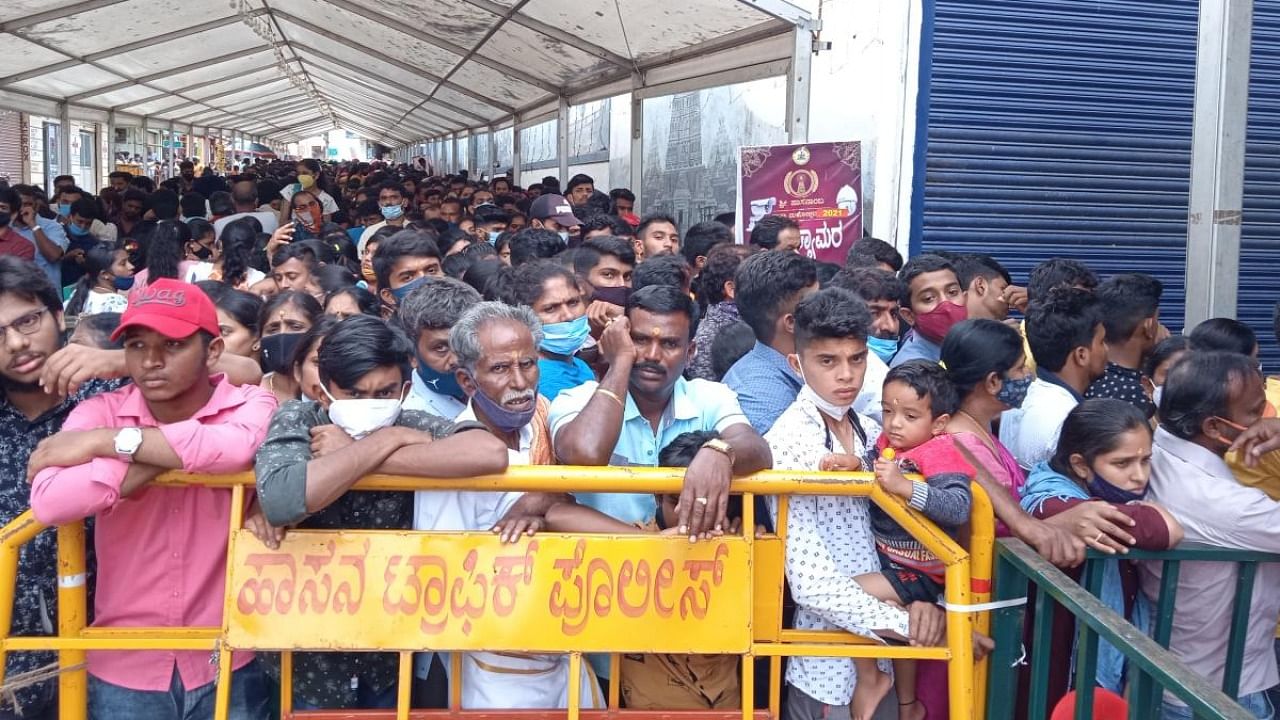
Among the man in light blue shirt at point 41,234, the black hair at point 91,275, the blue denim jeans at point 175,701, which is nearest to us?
the blue denim jeans at point 175,701

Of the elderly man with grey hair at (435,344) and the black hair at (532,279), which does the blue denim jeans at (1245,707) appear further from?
the black hair at (532,279)

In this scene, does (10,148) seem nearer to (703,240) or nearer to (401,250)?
(703,240)

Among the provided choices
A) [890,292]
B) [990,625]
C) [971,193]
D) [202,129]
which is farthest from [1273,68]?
[202,129]

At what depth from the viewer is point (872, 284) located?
415cm

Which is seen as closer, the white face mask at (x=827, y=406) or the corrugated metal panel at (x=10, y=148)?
the white face mask at (x=827, y=406)

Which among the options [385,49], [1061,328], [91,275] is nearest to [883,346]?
[1061,328]

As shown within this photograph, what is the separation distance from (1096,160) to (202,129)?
22.7 meters

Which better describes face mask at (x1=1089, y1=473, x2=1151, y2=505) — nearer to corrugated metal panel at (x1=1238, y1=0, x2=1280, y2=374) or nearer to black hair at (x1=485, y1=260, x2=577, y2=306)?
→ black hair at (x1=485, y1=260, x2=577, y2=306)

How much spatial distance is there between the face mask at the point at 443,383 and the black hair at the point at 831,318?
3.25 ft

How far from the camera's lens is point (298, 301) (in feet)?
12.7

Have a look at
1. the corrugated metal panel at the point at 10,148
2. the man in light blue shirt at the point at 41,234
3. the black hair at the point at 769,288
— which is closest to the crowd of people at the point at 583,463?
the black hair at the point at 769,288

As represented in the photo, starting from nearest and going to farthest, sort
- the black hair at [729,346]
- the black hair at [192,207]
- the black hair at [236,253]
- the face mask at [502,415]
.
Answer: the face mask at [502,415] → the black hair at [729,346] → the black hair at [236,253] → the black hair at [192,207]

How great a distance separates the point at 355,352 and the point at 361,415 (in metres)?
0.15

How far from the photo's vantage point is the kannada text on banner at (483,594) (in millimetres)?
2359
